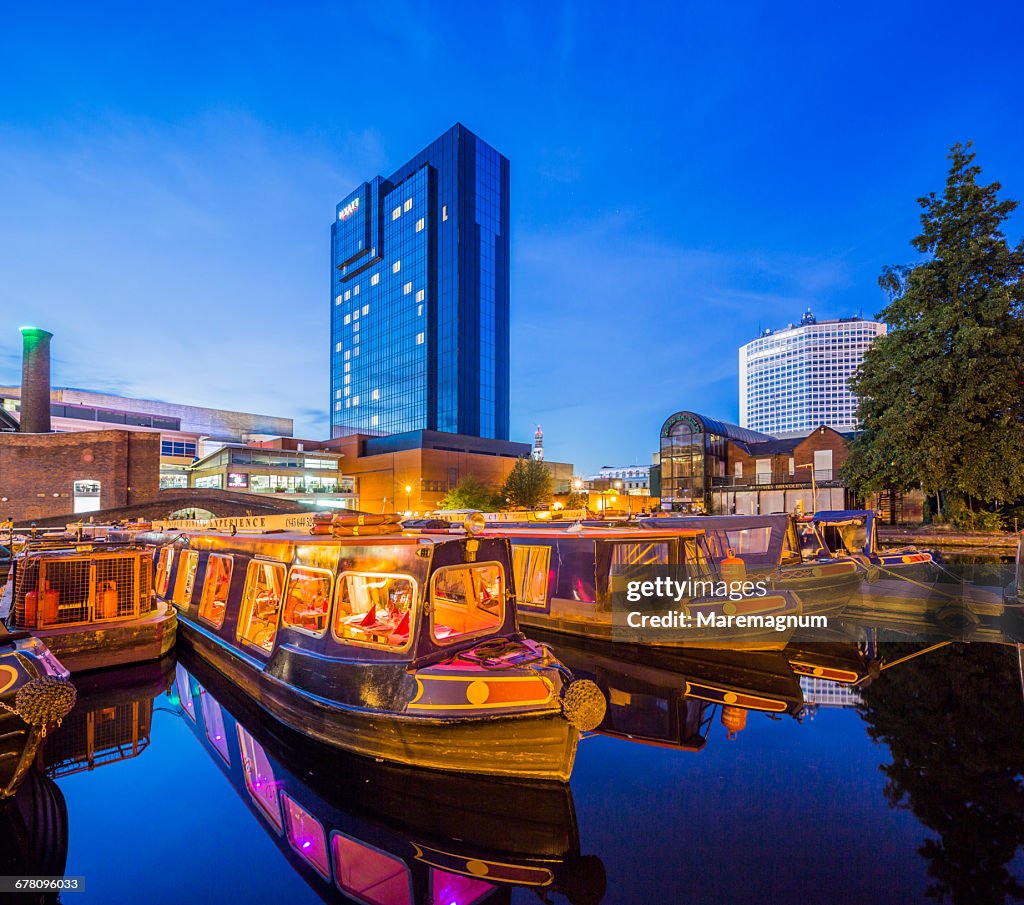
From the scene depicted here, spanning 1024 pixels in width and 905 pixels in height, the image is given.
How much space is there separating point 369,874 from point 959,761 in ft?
21.8

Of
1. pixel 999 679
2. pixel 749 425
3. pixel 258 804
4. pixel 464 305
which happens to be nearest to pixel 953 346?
pixel 999 679

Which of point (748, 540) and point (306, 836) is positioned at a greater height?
point (748, 540)

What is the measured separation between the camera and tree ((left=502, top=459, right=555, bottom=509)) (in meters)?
45.8

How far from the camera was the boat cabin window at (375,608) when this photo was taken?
5.77 meters

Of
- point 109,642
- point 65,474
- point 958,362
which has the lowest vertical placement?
point 109,642

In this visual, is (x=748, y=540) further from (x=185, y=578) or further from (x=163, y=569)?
(x=163, y=569)

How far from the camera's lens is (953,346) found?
2345 cm

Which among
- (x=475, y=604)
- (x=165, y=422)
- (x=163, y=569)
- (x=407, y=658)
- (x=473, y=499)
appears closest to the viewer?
(x=407, y=658)

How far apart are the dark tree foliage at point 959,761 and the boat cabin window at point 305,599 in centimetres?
678

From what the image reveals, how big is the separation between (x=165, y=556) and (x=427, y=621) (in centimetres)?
1081

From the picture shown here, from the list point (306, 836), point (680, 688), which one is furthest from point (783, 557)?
point (306, 836)

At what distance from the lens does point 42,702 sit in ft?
14.9

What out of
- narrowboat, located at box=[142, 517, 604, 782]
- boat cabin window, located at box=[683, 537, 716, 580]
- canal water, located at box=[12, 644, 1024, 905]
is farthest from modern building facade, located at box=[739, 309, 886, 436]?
narrowboat, located at box=[142, 517, 604, 782]

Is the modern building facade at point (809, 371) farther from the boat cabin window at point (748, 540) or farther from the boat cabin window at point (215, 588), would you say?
the boat cabin window at point (215, 588)
